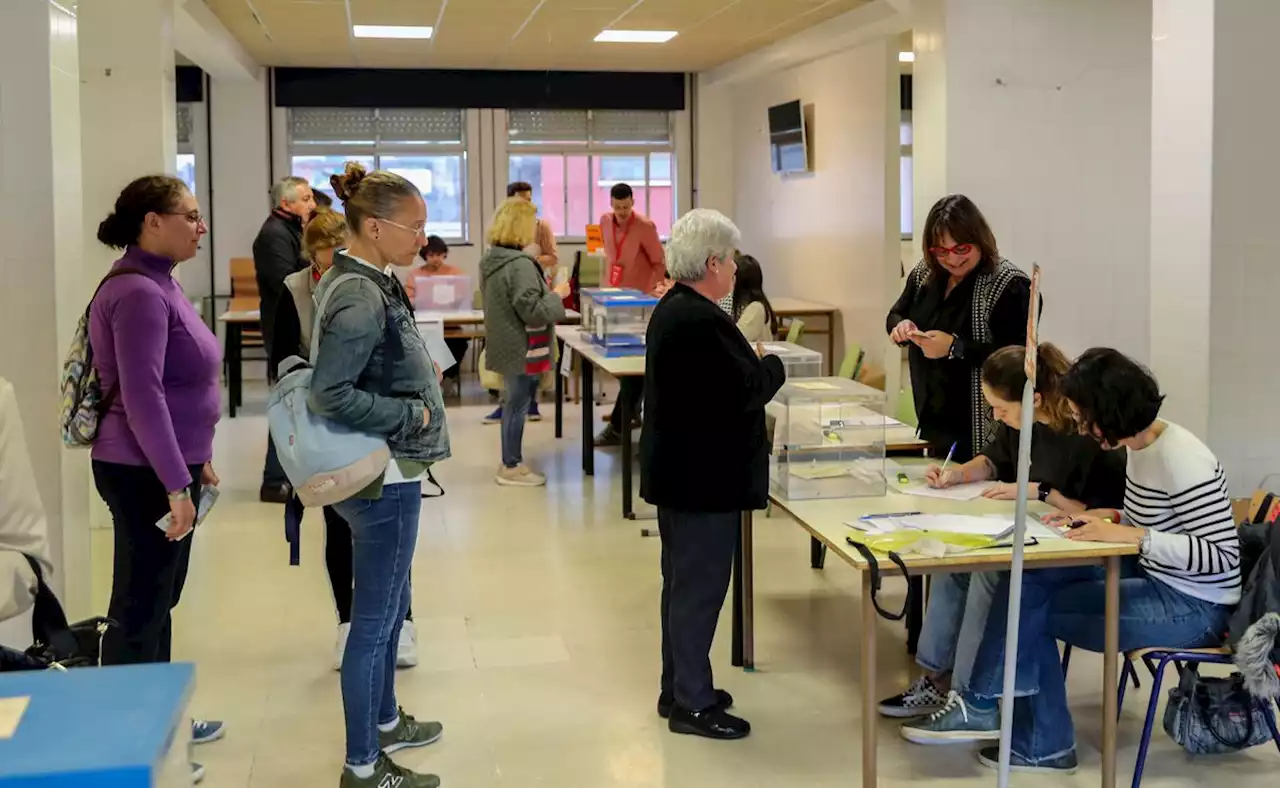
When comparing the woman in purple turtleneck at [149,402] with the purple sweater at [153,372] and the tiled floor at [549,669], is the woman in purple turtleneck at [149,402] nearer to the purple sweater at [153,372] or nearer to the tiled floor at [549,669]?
the purple sweater at [153,372]

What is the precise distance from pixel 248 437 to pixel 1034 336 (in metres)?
7.38

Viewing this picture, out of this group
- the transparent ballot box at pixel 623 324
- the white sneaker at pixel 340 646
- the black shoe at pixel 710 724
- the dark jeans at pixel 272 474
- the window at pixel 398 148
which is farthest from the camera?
the window at pixel 398 148

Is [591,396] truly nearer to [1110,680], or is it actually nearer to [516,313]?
[516,313]

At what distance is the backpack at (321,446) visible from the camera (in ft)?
10.1

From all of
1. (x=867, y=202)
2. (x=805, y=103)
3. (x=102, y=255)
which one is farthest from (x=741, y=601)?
(x=805, y=103)

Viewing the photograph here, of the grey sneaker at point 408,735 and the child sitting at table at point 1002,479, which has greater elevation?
the child sitting at table at point 1002,479

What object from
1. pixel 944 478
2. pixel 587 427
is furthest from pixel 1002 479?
pixel 587 427

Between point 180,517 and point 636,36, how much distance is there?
27.2ft

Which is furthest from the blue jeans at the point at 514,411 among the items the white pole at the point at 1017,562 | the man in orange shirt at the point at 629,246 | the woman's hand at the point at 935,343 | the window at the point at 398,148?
the window at the point at 398,148

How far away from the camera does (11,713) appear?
168 centimetres

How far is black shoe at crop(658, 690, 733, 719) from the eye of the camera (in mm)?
3916

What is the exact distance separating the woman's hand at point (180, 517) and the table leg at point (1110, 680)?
2.21m

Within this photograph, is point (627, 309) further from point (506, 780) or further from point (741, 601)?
point (506, 780)

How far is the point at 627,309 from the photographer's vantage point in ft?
25.0
